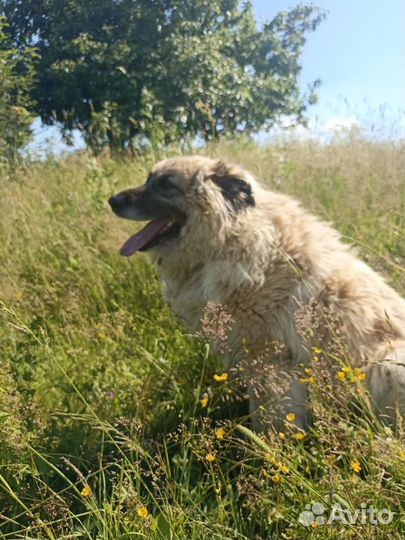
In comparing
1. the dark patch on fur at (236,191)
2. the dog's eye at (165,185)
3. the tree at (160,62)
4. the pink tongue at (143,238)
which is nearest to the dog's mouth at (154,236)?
the pink tongue at (143,238)

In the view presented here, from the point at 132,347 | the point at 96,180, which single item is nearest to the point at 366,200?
the point at 96,180

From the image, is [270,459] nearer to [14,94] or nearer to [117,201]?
[117,201]

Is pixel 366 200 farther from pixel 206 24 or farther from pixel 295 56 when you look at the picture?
pixel 206 24

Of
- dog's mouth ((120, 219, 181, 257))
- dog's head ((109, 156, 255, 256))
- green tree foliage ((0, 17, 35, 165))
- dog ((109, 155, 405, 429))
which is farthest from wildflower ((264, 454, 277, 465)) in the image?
green tree foliage ((0, 17, 35, 165))

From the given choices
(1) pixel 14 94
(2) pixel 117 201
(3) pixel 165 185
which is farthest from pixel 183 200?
(1) pixel 14 94

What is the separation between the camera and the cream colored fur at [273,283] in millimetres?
2885

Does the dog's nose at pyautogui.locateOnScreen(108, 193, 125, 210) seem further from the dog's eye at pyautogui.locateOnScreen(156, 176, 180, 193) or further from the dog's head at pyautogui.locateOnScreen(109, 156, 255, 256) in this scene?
the dog's eye at pyautogui.locateOnScreen(156, 176, 180, 193)

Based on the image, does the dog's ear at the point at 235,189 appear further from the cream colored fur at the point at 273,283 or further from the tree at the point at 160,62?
the tree at the point at 160,62

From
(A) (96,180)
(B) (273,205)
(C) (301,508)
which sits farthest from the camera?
(A) (96,180)

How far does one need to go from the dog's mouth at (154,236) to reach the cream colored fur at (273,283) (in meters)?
0.05

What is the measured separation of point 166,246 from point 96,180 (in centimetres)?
221

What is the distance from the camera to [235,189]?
3410 mm

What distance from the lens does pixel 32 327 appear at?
270cm

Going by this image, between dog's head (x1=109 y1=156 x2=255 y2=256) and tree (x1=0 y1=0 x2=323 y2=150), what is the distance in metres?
1.54
